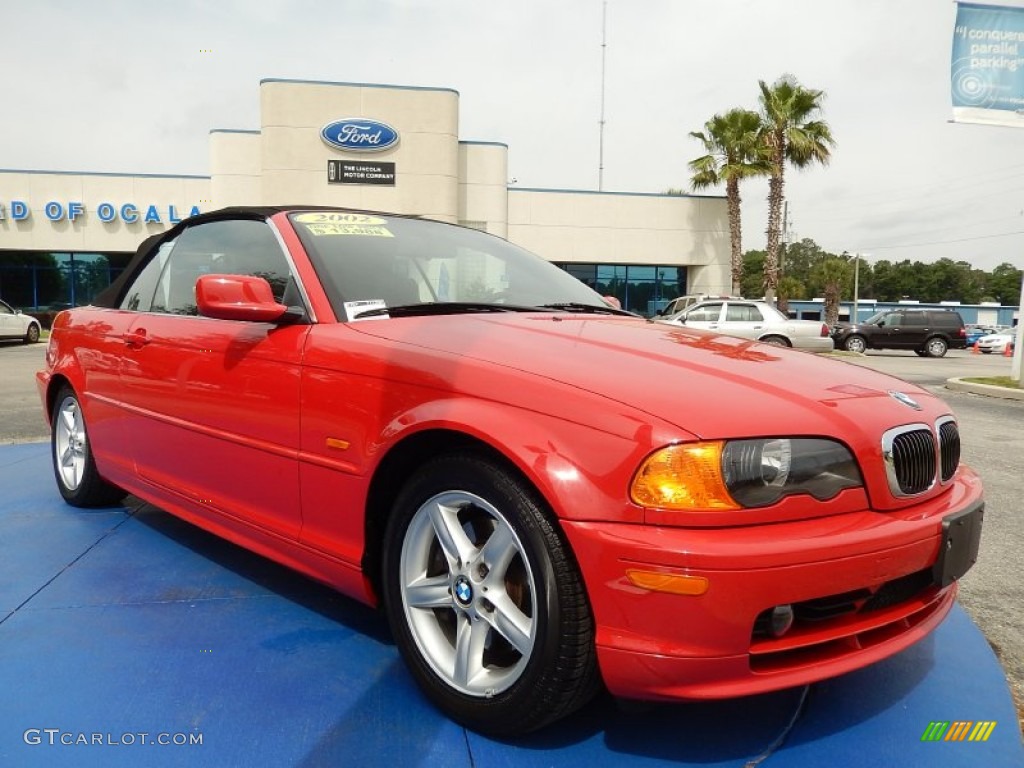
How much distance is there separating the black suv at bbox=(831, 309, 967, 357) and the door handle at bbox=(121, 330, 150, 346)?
972 inches

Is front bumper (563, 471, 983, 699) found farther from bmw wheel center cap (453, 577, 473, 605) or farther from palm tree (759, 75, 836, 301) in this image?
palm tree (759, 75, 836, 301)

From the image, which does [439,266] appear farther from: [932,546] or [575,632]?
[932,546]

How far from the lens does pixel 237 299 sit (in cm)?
243

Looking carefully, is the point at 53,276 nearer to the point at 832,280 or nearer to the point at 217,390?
the point at 217,390

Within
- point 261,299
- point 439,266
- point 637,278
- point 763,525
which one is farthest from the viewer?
point 637,278

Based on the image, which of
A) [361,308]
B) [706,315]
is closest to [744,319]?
[706,315]

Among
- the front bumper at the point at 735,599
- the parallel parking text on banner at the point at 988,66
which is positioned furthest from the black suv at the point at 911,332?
the front bumper at the point at 735,599

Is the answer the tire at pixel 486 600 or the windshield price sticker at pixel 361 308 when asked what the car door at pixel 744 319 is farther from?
the tire at pixel 486 600

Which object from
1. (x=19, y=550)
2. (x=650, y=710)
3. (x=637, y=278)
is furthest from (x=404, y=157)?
(x=650, y=710)

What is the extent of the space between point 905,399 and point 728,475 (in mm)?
802

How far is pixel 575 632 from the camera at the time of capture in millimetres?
1690

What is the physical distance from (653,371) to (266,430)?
1.33 meters

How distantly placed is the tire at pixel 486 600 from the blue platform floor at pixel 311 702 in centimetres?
17

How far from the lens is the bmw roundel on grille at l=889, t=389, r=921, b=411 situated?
2.06 m
